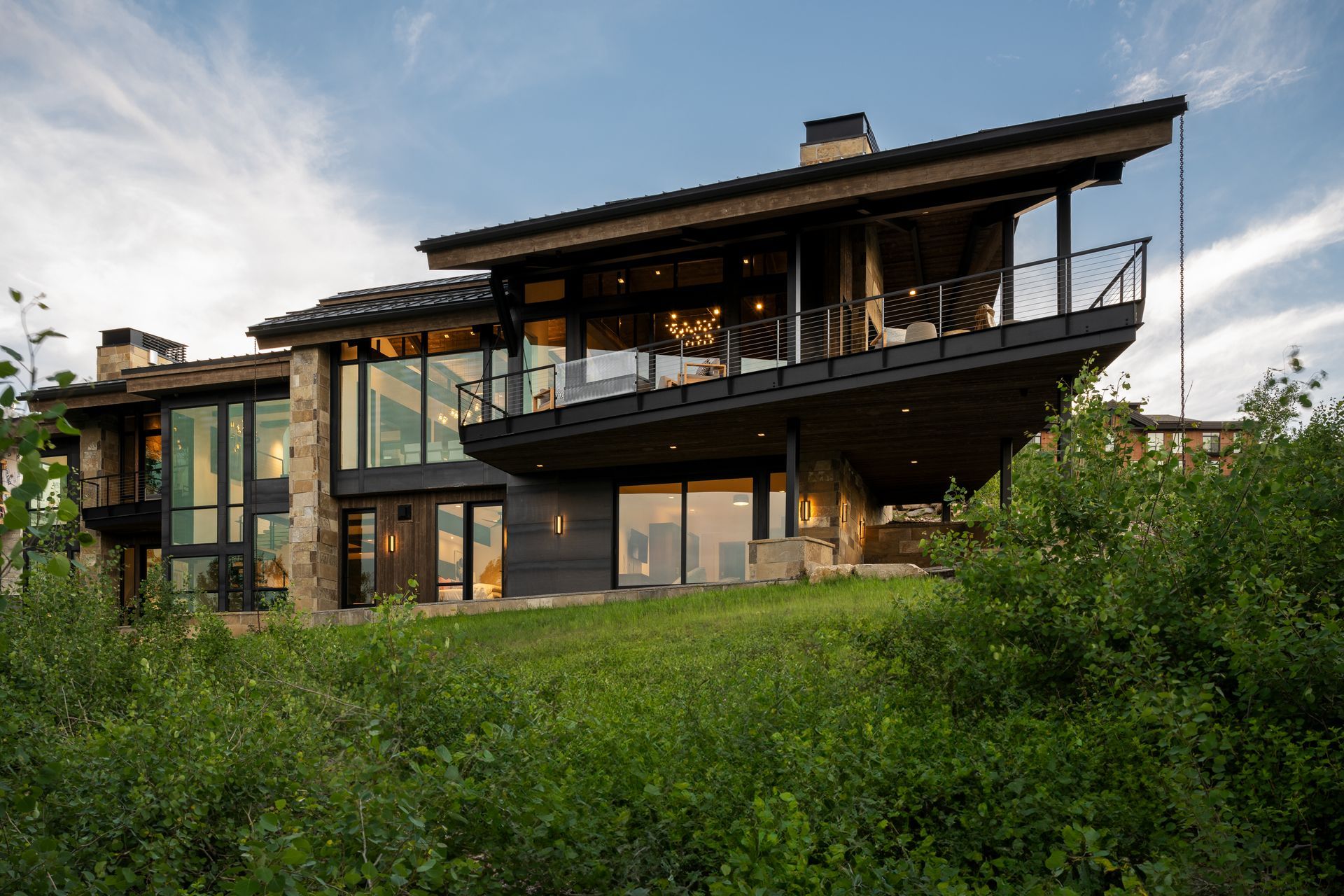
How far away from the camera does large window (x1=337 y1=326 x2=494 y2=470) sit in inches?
763

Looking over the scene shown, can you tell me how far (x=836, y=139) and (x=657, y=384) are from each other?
23.9 feet

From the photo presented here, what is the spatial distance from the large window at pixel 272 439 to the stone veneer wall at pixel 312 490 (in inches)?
40.1

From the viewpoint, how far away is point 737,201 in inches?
582

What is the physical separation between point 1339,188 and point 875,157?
1977 centimetres

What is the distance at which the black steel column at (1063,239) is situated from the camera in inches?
499

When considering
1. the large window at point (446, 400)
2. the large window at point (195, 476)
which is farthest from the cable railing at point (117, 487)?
the large window at point (446, 400)

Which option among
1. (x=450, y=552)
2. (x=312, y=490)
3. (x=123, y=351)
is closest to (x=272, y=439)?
(x=312, y=490)

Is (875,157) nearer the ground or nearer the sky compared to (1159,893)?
nearer the sky

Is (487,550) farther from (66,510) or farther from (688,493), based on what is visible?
(66,510)

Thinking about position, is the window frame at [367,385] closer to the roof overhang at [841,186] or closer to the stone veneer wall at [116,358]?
the roof overhang at [841,186]

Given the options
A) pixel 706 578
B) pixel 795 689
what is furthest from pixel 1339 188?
pixel 795 689

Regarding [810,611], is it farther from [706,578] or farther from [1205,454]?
[706,578]

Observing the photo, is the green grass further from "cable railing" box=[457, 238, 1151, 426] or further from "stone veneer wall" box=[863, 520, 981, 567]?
"stone veneer wall" box=[863, 520, 981, 567]

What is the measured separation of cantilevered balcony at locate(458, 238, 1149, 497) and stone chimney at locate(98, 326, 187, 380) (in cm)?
1381
